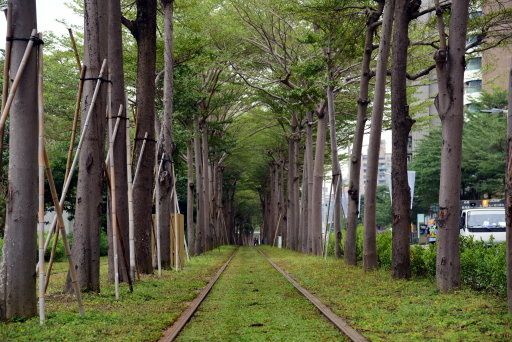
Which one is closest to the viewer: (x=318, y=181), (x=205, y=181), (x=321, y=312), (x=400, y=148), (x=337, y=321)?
(x=337, y=321)

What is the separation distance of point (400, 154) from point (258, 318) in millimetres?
6690

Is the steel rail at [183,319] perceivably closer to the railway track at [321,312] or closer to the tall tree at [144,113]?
the railway track at [321,312]

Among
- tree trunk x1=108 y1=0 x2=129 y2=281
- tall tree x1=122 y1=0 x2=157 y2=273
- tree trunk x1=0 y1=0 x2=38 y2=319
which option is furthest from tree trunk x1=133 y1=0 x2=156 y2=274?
tree trunk x1=0 y1=0 x2=38 y2=319

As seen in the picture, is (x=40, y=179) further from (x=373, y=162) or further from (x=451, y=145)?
(x=373, y=162)

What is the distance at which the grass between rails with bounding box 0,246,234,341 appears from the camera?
25.7 feet

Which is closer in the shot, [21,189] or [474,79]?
[21,189]

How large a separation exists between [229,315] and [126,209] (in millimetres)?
5204

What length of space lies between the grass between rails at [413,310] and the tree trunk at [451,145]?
1.65ft

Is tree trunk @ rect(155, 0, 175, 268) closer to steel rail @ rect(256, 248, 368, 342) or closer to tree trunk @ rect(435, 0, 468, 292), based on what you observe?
steel rail @ rect(256, 248, 368, 342)

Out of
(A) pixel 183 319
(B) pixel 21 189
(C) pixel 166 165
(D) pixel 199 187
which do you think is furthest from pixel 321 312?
(D) pixel 199 187

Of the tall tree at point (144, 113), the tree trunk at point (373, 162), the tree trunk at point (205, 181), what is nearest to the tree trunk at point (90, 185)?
the tall tree at point (144, 113)

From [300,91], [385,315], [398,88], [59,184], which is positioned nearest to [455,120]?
[398,88]

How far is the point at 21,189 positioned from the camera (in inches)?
342

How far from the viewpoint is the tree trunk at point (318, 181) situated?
92.9 ft
